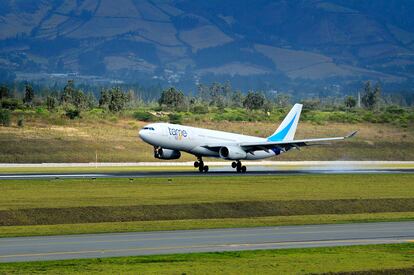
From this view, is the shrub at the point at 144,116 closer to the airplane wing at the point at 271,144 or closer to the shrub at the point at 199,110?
the shrub at the point at 199,110

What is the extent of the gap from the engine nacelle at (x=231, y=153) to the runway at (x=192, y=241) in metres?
44.8

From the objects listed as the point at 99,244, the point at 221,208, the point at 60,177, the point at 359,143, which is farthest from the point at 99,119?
the point at 99,244

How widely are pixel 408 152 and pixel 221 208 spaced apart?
78.4m

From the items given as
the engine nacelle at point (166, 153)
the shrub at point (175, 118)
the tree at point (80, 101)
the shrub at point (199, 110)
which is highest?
the tree at point (80, 101)

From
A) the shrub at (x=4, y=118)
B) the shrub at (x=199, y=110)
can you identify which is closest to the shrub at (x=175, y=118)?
the shrub at (x=199, y=110)

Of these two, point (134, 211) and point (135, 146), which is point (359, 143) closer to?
point (135, 146)

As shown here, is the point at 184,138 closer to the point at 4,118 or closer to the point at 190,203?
the point at 190,203

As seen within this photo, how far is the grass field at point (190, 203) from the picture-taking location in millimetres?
50009

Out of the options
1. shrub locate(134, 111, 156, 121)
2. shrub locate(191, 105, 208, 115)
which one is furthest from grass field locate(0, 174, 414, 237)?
shrub locate(191, 105, 208, 115)

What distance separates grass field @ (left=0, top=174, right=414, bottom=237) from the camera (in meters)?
50.0

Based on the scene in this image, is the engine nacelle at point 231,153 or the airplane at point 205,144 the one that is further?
the engine nacelle at point 231,153

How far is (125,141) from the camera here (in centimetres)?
12312

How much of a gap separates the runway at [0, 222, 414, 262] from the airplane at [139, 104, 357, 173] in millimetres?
43484

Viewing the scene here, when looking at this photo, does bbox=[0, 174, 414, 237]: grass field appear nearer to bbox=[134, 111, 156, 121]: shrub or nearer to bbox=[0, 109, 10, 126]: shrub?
bbox=[0, 109, 10, 126]: shrub
